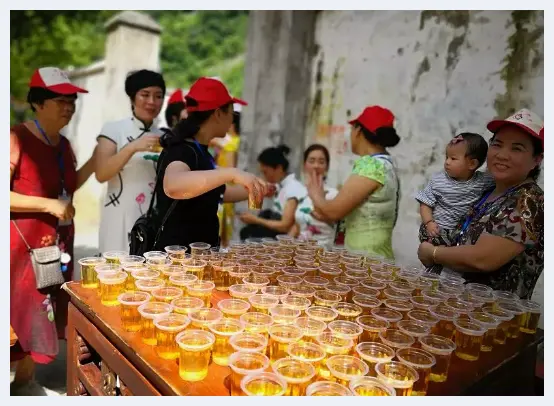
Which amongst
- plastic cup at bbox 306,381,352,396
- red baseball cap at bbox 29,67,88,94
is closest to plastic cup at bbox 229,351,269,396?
plastic cup at bbox 306,381,352,396

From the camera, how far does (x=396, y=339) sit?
4.96 ft

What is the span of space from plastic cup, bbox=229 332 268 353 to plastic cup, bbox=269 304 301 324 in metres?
0.13

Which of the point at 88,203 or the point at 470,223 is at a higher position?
the point at 470,223

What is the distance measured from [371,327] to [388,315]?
0.14m

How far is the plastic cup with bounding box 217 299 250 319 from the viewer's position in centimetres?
164

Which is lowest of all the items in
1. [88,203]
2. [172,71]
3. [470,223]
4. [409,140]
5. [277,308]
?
[88,203]

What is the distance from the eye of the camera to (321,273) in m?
2.23

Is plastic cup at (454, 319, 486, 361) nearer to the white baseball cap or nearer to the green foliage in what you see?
the white baseball cap

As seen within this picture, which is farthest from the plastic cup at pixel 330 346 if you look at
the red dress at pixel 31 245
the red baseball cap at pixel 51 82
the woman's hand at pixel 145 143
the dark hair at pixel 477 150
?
the red baseball cap at pixel 51 82

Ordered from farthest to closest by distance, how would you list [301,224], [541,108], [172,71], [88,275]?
[172,71], [301,224], [541,108], [88,275]

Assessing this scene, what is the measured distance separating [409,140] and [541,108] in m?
1.24

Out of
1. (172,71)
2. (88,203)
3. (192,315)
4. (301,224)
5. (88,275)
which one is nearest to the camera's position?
(192,315)
